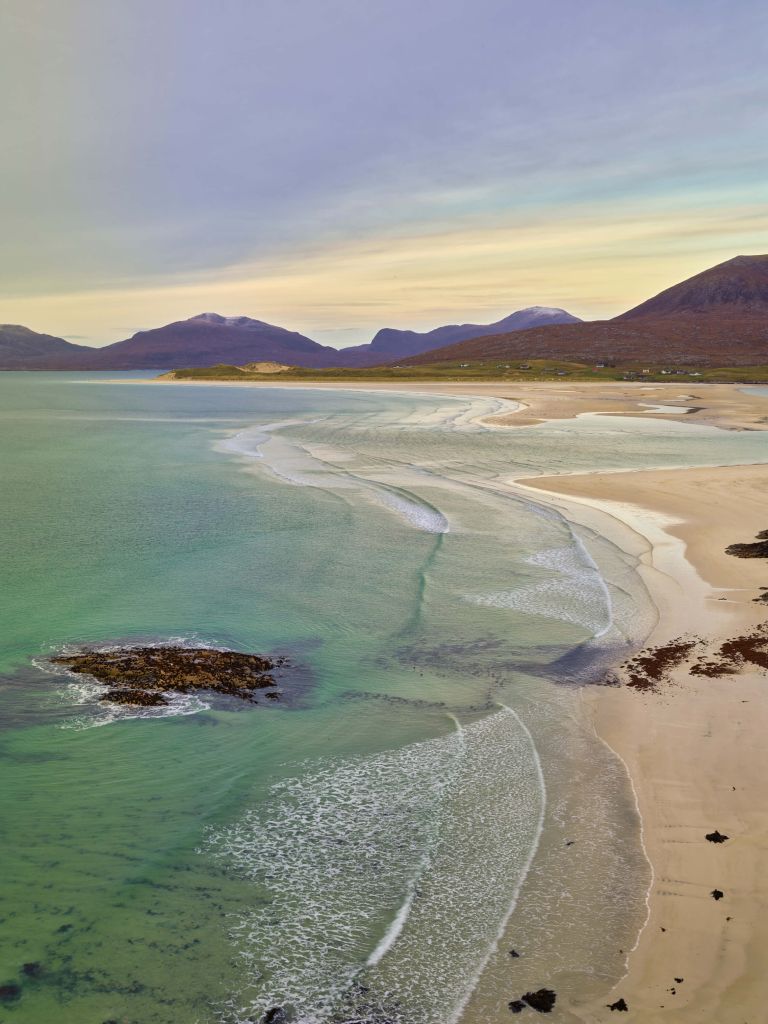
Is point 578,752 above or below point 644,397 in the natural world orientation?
below

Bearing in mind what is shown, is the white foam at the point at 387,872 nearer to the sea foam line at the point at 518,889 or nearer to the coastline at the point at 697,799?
the sea foam line at the point at 518,889

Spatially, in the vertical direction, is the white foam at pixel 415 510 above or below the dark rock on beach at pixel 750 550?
above

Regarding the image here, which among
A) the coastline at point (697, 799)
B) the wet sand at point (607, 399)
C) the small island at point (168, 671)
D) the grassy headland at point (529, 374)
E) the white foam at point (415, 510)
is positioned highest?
the grassy headland at point (529, 374)

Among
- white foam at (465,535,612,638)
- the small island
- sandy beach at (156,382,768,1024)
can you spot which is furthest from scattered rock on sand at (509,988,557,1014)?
white foam at (465,535,612,638)

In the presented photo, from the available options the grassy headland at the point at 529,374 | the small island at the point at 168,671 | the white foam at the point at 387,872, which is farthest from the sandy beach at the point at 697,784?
the grassy headland at the point at 529,374

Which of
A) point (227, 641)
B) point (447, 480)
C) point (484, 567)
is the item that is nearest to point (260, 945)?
point (227, 641)

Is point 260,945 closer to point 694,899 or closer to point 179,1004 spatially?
point 179,1004

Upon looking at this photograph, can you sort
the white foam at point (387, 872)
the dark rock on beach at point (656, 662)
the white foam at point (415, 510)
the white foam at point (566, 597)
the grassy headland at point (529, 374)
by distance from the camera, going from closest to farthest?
the white foam at point (387, 872) < the dark rock on beach at point (656, 662) < the white foam at point (566, 597) < the white foam at point (415, 510) < the grassy headland at point (529, 374)

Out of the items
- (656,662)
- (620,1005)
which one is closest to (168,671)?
(656,662)
